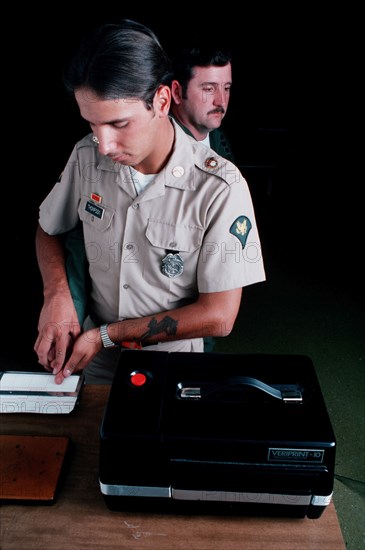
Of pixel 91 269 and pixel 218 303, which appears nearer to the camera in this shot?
pixel 218 303

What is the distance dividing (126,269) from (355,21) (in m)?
6.14

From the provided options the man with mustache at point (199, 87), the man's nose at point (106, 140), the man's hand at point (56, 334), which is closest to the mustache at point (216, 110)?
the man with mustache at point (199, 87)

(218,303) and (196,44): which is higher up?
(196,44)

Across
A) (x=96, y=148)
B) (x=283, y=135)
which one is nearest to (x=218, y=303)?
(x=96, y=148)

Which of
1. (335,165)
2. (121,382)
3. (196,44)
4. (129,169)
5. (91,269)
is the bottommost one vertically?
(335,165)

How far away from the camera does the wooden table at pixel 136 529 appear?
896 millimetres

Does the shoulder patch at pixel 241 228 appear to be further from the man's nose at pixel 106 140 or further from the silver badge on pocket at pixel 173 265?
the man's nose at pixel 106 140

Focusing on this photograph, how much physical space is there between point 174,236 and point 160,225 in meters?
0.05

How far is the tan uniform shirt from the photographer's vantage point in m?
1.33

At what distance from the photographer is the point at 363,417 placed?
259 centimetres

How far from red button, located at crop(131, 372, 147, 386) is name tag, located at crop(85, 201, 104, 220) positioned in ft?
1.98

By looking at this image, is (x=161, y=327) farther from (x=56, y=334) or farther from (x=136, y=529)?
(x=136, y=529)

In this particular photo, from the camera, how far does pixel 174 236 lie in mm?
1372

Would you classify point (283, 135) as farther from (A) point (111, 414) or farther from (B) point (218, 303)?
(A) point (111, 414)
